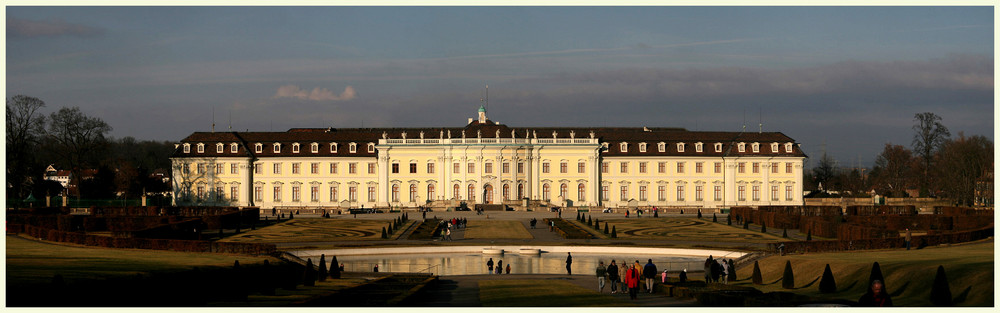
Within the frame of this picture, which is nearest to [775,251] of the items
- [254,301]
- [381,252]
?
[381,252]

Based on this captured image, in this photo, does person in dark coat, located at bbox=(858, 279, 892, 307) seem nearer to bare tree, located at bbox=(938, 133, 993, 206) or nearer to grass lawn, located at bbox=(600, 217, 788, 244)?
grass lawn, located at bbox=(600, 217, 788, 244)

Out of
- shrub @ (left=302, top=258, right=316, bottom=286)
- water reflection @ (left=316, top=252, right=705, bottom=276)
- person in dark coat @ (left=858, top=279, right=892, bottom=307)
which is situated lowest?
water reflection @ (left=316, top=252, right=705, bottom=276)

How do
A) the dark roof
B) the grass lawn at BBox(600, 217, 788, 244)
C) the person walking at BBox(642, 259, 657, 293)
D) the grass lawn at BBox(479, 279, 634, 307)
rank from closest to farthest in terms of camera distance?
1. the grass lawn at BBox(479, 279, 634, 307)
2. the person walking at BBox(642, 259, 657, 293)
3. the grass lawn at BBox(600, 217, 788, 244)
4. the dark roof

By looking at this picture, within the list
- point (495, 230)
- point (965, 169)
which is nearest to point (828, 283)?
point (495, 230)

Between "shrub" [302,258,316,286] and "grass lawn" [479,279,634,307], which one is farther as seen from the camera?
"shrub" [302,258,316,286]

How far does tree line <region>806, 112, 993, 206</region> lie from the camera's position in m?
98.5

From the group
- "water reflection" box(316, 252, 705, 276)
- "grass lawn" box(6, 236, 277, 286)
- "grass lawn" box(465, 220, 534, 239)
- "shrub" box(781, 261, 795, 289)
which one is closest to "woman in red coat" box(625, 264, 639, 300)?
"shrub" box(781, 261, 795, 289)

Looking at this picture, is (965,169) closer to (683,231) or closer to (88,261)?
(683,231)

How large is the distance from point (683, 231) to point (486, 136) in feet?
138

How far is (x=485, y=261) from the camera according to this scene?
53625 mm

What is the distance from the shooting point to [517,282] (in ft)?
131

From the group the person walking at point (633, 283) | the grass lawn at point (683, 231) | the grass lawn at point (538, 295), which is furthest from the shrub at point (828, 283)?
the grass lawn at point (683, 231)

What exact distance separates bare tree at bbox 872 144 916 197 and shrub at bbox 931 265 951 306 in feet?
320

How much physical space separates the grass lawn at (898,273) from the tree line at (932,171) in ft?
175
